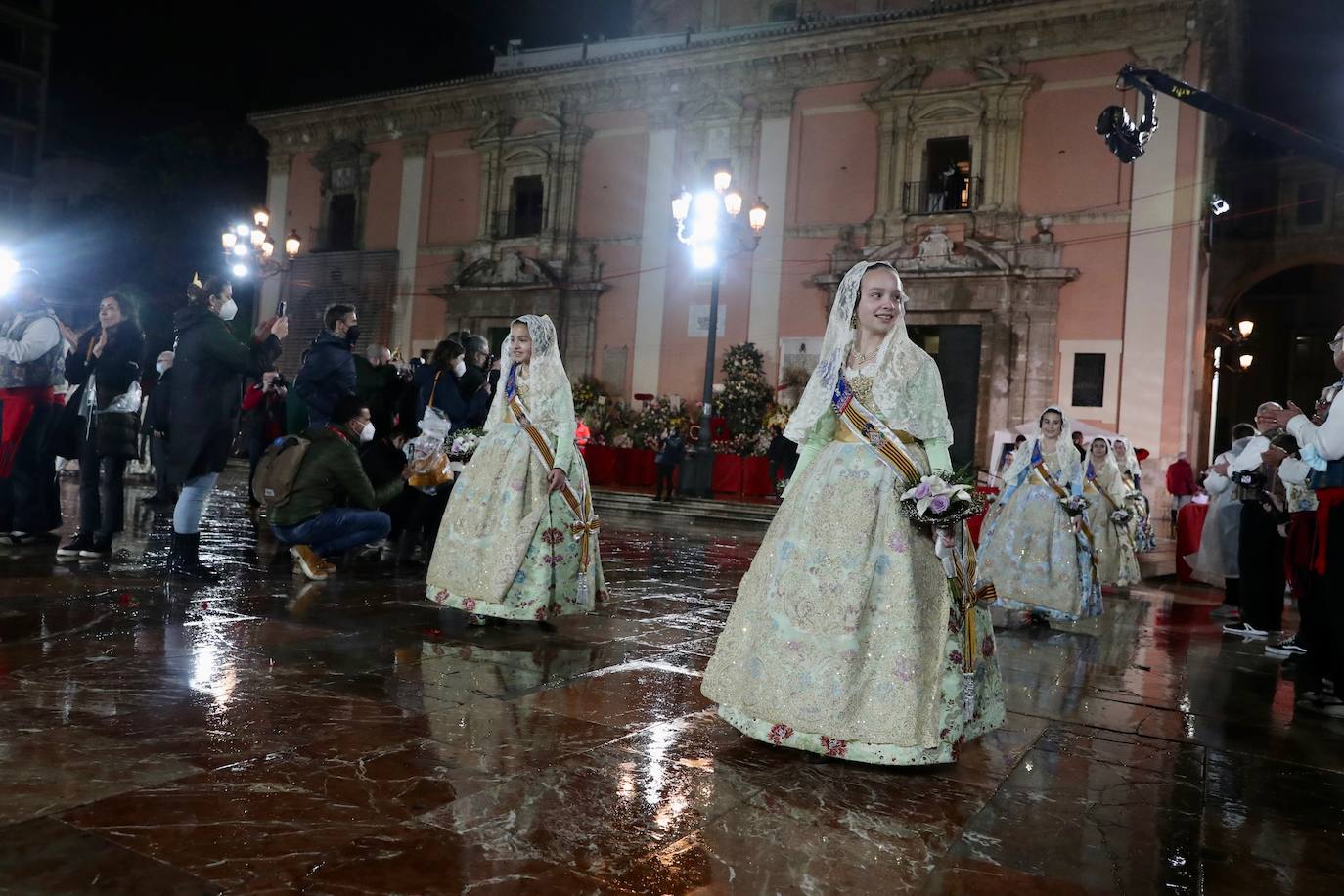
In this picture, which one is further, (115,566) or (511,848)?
(115,566)

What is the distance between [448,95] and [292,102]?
6226 mm

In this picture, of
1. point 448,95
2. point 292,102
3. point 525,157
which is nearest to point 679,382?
point 525,157

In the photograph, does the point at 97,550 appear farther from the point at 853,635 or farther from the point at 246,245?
the point at 246,245

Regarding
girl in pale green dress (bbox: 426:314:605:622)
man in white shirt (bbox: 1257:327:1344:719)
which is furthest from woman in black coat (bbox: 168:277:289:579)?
man in white shirt (bbox: 1257:327:1344:719)

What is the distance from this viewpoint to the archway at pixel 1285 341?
3228 centimetres

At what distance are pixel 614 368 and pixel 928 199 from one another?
7.78 metres

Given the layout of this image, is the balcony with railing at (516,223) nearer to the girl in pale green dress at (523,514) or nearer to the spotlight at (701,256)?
the spotlight at (701,256)

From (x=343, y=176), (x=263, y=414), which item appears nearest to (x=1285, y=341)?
(x=343, y=176)

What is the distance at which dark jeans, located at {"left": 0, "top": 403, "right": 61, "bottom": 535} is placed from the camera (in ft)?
23.7

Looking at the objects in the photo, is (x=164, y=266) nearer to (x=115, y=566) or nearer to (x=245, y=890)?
(x=115, y=566)

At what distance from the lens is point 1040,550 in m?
7.20

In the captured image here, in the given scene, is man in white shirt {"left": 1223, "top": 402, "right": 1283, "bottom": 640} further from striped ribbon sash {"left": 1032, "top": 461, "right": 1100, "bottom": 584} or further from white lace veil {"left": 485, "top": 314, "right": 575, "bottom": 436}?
white lace veil {"left": 485, "top": 314, "right": 575, "bottom": 436}

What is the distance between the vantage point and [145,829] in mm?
2398

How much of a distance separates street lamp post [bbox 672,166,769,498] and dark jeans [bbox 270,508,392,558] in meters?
10.4
